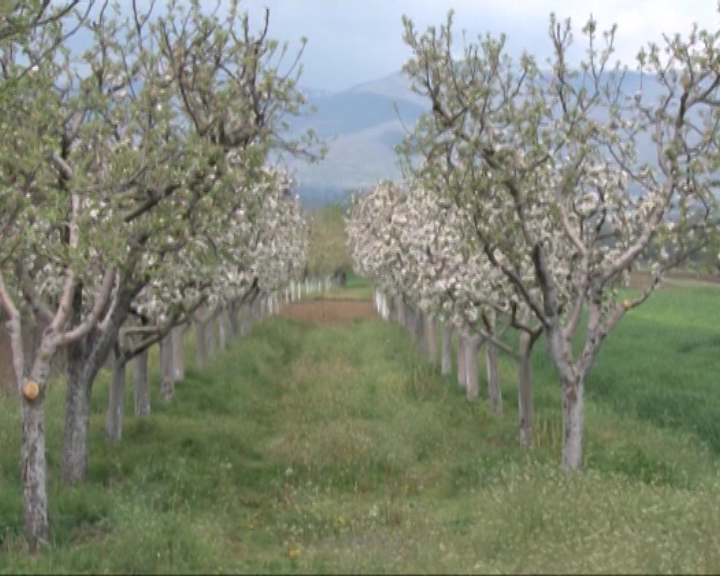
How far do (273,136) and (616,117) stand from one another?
5764 millimetres

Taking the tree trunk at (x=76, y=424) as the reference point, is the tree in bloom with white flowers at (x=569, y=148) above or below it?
above

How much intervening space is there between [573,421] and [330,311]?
5403 cm

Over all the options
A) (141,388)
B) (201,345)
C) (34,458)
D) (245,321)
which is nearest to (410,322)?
(245,321)

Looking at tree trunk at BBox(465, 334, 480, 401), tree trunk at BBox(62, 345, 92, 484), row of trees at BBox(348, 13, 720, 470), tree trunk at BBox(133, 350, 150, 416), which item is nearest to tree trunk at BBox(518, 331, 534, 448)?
row of trees at BBox(348, 13, 720, 470)

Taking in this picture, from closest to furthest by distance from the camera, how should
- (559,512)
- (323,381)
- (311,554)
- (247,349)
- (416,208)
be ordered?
(311,554) → (559,512) → (323,381) → (416,208) → (247,349)

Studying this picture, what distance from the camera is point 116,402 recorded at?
20.2 metres

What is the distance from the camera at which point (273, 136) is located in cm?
1698

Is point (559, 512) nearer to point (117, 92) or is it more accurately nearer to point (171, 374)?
point (117, 92)

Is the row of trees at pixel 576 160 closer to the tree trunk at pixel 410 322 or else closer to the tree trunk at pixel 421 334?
the tree trunk at pixel 421 334

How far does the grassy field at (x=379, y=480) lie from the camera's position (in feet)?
40.0

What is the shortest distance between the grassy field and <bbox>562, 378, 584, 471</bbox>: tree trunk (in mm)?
562

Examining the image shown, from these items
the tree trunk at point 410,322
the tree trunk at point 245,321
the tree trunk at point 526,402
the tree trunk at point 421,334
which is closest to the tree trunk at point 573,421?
the tree trunk at point 526,402

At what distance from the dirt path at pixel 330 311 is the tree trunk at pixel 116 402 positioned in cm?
3883

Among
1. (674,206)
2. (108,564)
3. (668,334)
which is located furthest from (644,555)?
(668,334)
